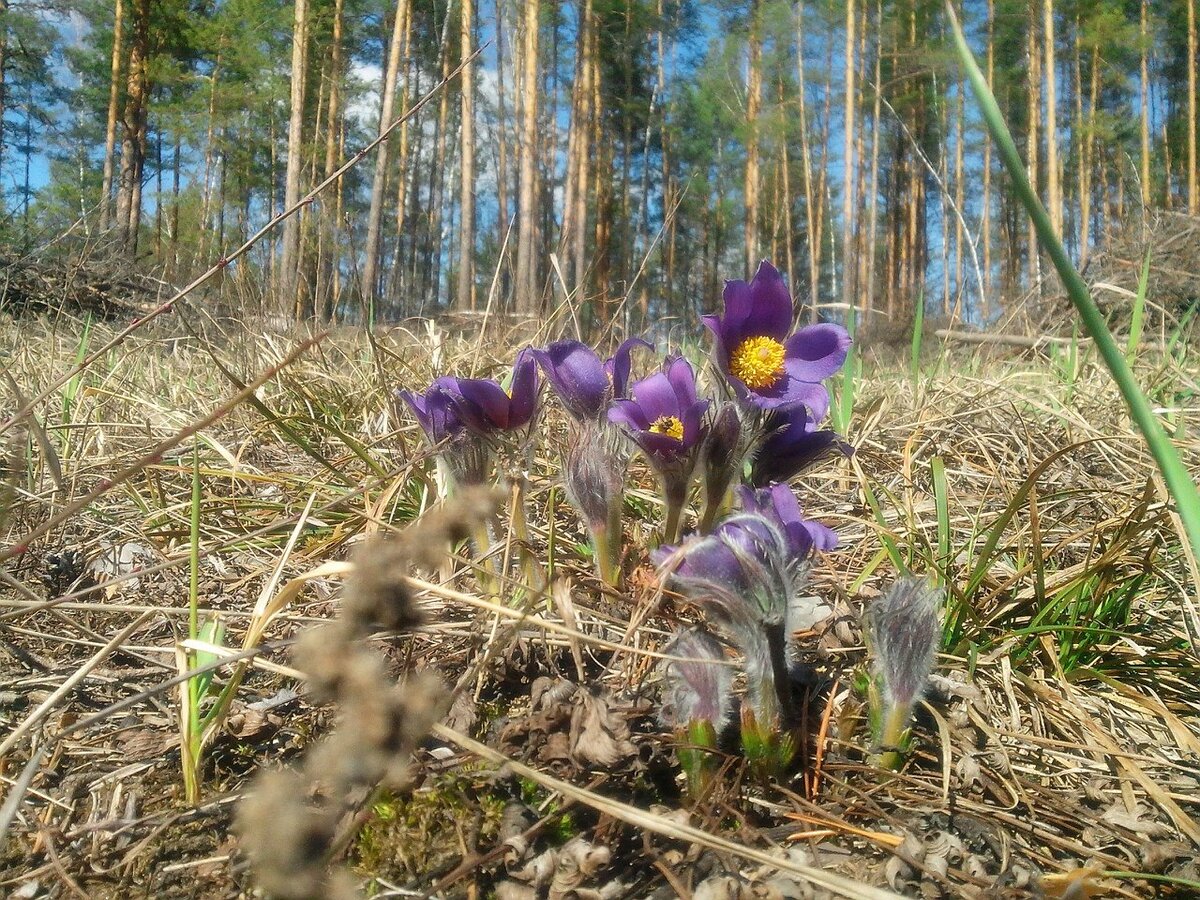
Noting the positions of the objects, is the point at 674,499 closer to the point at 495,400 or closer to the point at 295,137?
the point at 495,400

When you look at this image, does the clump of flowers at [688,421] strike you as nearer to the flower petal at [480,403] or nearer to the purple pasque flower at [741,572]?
the flower petal at [480,403]

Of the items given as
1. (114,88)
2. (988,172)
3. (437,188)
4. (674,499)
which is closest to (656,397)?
(674,499)

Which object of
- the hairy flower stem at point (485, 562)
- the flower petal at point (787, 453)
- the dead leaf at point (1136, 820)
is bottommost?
the dead leaf at point (1136, 820)

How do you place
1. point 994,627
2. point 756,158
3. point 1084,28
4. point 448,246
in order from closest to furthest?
point 994,627 < point 1084,28 < point 756,158 < point 448,246

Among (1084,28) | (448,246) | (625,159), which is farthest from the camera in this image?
(448,246)

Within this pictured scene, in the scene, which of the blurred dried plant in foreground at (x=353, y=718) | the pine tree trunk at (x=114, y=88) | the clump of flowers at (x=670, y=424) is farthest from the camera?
the pine tree trunk at (x=114, y=88)

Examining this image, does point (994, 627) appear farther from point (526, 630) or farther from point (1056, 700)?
point (526, 630)

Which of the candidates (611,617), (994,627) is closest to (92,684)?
(611,617)

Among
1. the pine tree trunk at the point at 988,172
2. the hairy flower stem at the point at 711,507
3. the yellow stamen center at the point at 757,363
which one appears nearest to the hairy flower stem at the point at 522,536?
the hairy flower stem at the point at 711,507
